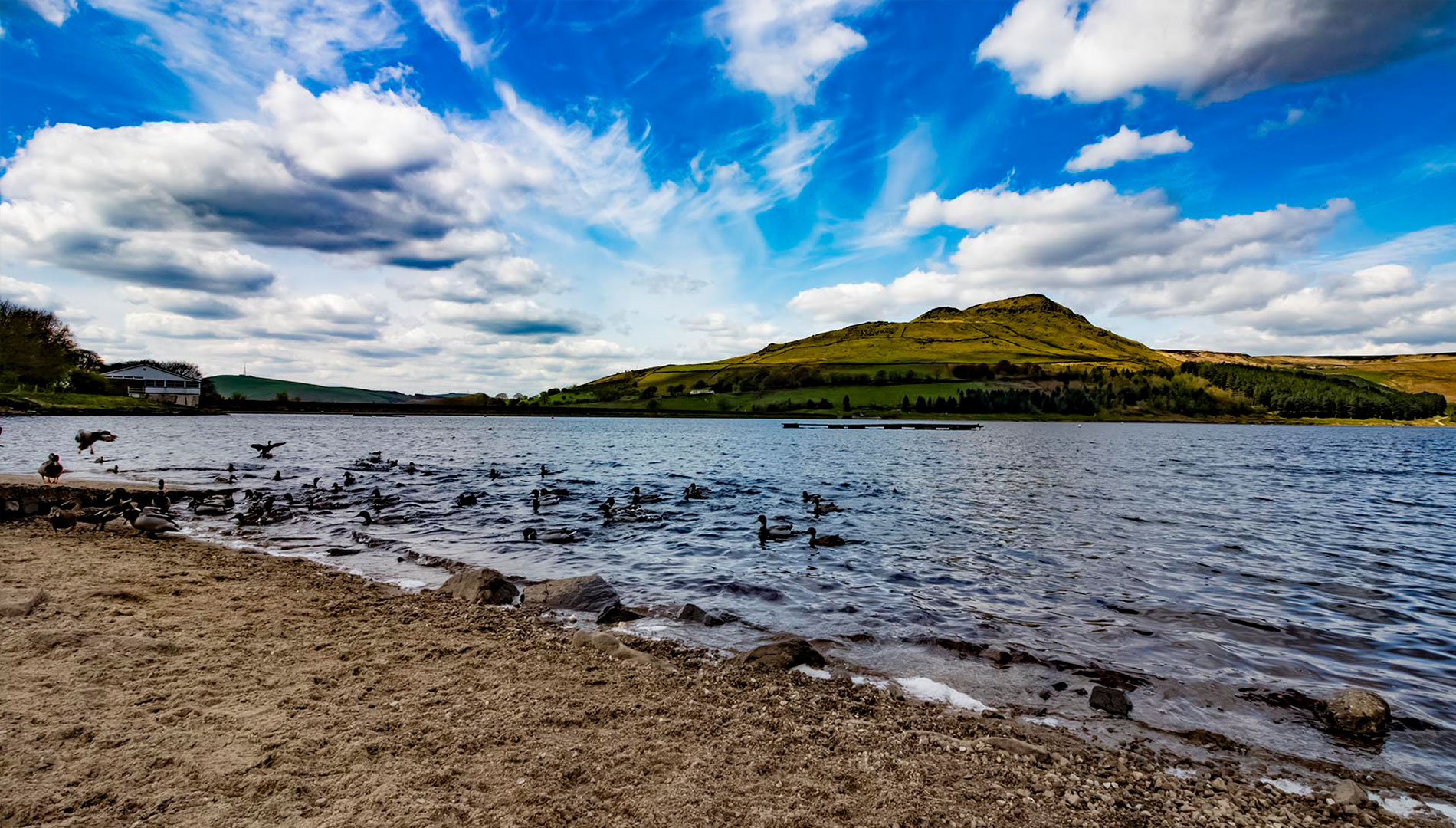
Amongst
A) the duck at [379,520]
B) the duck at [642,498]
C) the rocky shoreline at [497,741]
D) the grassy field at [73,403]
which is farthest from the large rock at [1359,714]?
the grassy field at [73,403]

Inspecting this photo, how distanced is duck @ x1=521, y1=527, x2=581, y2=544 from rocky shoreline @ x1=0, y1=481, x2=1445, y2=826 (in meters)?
9.99

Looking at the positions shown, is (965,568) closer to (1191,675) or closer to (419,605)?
(1191,675)

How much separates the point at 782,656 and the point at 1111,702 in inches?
185

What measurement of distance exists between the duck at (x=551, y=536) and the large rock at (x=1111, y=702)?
51.5 ft

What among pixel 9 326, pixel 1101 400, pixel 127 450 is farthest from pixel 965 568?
pixel 1101 400

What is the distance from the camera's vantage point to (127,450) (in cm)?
4994

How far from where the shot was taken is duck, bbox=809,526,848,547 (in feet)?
68.7

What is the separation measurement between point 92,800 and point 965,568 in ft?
57.1

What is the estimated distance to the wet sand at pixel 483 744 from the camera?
18.1 feet

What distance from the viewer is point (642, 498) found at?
102 ft

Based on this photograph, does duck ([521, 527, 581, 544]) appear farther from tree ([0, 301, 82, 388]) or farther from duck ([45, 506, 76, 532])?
tree ([0, 301, 82, 388])

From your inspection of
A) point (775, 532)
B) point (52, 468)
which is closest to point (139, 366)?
point (52, 468)

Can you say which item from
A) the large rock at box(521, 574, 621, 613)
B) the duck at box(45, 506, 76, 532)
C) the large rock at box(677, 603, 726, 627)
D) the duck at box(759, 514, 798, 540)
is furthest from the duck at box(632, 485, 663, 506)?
the duck at box(45, 506, 76, 532)

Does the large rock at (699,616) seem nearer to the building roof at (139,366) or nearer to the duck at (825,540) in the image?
the duck at (825,540)
